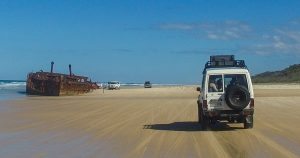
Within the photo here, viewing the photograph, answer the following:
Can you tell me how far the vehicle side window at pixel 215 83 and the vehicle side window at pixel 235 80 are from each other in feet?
0.56

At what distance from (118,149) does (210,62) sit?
7409 mm

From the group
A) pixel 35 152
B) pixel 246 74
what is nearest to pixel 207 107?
pixel 246 74

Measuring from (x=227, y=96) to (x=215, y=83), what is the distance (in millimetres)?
853

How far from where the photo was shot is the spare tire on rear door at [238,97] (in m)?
18.9

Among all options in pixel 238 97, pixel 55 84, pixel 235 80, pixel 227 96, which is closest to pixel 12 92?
pixel 55 84

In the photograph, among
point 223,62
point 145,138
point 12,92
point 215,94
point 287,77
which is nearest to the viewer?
point 145,138

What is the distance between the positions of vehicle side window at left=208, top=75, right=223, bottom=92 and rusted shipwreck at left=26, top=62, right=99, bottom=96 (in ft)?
140

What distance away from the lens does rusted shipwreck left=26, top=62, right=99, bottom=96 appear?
202 ft

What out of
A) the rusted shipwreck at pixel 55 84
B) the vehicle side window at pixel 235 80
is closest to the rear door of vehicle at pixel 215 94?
the vehicle side window at pixel 235 80

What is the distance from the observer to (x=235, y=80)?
1967 centimetres

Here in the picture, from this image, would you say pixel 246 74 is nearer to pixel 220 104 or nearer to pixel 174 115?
pixel 220 104

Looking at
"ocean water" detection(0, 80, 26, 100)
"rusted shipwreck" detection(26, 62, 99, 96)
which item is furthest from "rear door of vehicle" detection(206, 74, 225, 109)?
"rusted shipwreck" detection(26, 62, 99, 96)

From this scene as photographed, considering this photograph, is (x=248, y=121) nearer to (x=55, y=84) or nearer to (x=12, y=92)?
(x=55, y=84)

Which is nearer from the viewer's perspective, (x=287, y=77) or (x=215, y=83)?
(x=215, y=83)
